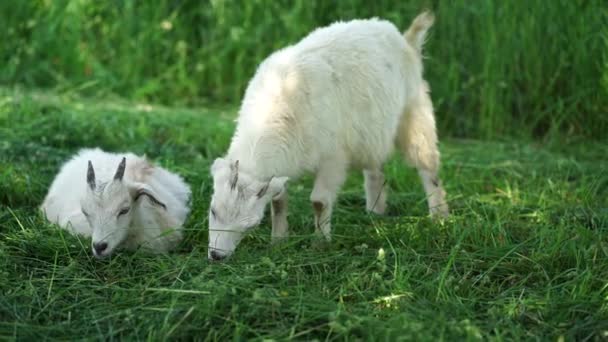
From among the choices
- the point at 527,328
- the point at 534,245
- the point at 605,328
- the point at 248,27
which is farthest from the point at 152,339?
the point at 248,27

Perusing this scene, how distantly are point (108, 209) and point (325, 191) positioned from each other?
1320 millimetres

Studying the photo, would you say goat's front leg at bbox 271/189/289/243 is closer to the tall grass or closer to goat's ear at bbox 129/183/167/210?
goat's ear at bbox 129/183/167/210

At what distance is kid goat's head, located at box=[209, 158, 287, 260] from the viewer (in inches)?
178

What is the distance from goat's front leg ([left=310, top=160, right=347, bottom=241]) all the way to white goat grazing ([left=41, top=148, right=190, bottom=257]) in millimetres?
875

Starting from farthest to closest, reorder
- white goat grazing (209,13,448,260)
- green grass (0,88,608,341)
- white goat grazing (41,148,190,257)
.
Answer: white goat grazing (41,148,190,257), white goat grazing (209,13,448,260), green grass (0,88,608,341)

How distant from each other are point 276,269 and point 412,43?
2560 millimetres

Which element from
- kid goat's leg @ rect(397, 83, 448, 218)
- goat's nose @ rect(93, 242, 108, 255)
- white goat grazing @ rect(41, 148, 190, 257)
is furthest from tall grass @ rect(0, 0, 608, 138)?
goat's nose @ rect(93, 242, 108, 255)

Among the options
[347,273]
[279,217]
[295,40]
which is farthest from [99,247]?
[295,40]

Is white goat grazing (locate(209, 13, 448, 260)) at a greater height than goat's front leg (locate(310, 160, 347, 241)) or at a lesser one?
greater

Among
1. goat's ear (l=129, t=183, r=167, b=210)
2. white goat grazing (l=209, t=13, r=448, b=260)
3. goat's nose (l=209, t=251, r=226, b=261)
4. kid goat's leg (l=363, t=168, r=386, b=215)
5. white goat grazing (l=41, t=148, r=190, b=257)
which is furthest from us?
kid goat's leg (l=363, t=168, r=386, b=215)

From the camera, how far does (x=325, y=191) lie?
17.3ft

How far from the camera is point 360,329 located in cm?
370

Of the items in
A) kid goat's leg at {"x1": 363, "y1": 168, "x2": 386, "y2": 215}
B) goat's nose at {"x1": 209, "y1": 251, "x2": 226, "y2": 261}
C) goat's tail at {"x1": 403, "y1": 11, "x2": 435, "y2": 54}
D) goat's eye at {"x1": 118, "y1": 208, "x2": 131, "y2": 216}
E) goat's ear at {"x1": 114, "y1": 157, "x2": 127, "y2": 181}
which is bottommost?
kid goat's leg at {"x1": 363, "y1": 168, "x2": 386, "y2": 215}

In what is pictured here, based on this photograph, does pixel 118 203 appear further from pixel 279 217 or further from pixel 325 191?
pixel 325 191
